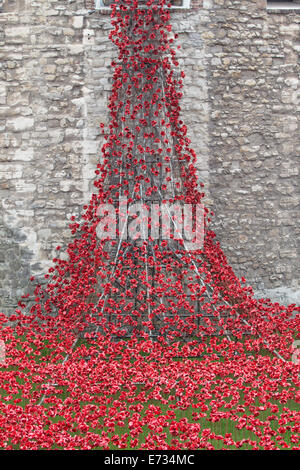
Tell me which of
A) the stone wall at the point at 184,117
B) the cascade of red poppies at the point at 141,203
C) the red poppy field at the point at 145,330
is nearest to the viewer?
the red poppy field at the point at 145,330

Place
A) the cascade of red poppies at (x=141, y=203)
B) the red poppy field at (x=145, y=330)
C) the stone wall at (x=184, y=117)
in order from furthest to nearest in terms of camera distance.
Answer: the stone wall at (x=184, y=117) < the cascade of red poppies at (x=141, y=203) < the red poppy field at (x=145, y=330)

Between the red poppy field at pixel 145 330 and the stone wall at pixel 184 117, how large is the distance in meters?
0.19

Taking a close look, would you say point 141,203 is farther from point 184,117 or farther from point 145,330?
point 145,330

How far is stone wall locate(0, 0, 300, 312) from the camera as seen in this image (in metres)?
6.49

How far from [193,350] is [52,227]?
7.26ft

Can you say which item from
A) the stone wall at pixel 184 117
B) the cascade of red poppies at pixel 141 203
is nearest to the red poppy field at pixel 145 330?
the cascade of red poppies at pixel 141 203

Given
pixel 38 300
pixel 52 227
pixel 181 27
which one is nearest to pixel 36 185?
pixel 52 227

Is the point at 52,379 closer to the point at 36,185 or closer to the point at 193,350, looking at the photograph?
the point at 193,350

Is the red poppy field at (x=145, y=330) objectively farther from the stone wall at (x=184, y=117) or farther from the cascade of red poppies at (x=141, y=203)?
the stone wall at (x=184, y=117)

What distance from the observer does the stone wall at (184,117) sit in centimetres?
649

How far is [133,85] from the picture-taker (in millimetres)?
6438

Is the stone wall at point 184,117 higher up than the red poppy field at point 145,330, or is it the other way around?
the stone wall at point 184,117

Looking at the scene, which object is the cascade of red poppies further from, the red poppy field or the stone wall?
the stone wall

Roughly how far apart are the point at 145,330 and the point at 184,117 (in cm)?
225
